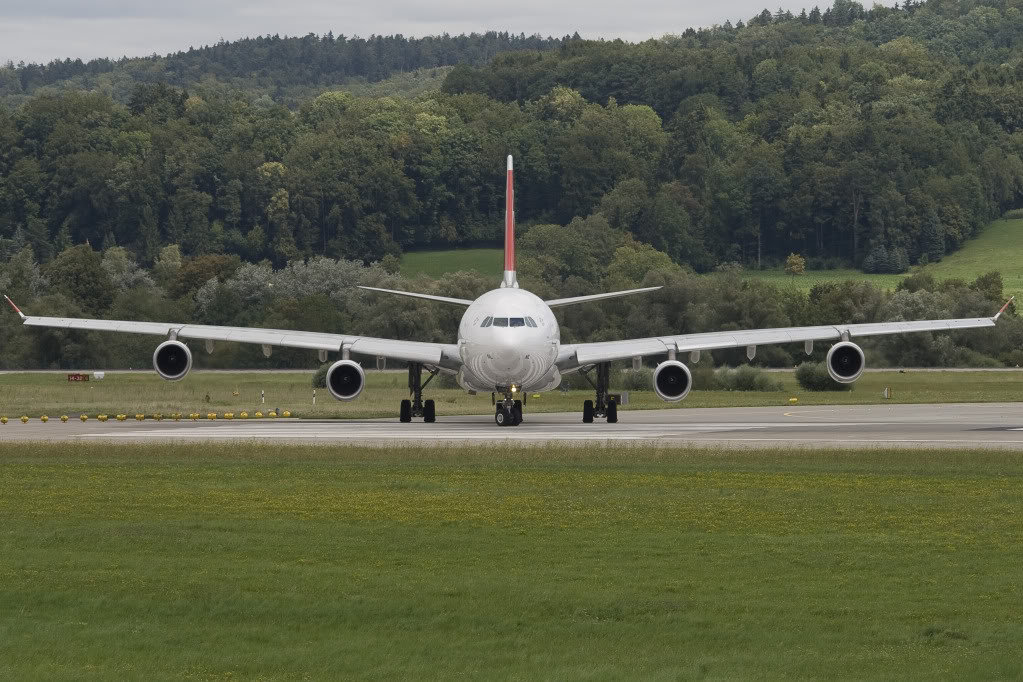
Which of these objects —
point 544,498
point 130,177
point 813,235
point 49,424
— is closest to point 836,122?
point 813,235

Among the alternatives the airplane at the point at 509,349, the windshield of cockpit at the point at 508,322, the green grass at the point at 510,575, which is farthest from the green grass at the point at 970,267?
the green grass at the point at 510,575

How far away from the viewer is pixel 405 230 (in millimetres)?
175375

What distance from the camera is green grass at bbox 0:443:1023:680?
14188 millimetres

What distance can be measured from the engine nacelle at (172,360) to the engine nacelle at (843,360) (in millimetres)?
18453

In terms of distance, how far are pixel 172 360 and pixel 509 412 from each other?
993 cm

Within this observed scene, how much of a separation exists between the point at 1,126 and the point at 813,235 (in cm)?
9055

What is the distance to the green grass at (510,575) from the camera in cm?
1419

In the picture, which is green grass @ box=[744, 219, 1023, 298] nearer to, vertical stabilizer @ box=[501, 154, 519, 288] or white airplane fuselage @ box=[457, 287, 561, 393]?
vertical stabilizer @ box=[501, 154, 519, 288]

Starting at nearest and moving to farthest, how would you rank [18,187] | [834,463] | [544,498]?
[544,498]
[834,463]
[18,187]

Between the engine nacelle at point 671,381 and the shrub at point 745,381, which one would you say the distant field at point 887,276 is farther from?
the engine nacelle at point 671,381

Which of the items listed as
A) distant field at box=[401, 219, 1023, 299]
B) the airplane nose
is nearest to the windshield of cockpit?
the airplane nose

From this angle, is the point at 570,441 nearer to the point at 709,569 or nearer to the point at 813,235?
the point at 709,569

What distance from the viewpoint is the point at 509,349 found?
43.3 metres

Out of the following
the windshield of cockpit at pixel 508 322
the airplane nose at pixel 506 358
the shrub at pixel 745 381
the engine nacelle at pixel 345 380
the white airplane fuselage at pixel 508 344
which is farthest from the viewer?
the shrub at pixel 745 381
